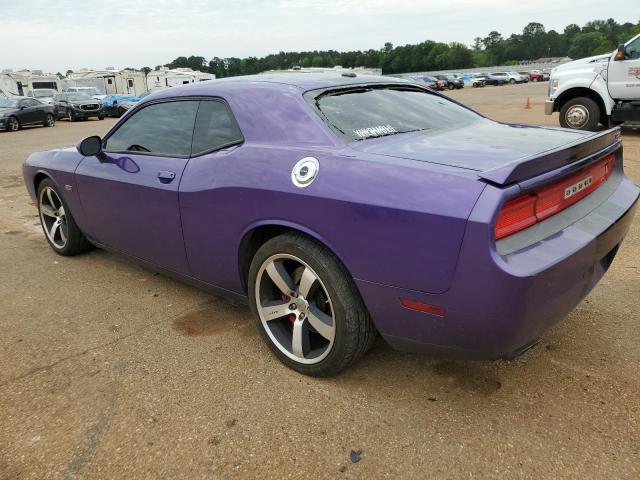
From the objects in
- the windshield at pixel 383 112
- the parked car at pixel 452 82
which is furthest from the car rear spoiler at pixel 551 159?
the parked car at pixel 452 82

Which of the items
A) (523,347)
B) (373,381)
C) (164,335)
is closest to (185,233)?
(164,335)

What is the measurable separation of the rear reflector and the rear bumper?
2 cm

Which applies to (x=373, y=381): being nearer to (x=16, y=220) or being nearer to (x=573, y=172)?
(x=573, y=172)

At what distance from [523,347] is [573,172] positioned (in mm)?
801

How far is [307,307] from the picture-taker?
2643 millimetres

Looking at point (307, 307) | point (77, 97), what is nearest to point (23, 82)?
point (77, 97)

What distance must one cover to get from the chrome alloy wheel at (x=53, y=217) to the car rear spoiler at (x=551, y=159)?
3.86m

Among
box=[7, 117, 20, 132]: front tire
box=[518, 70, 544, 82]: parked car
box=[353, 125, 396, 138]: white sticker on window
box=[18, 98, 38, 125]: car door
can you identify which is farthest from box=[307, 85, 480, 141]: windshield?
box=[518, 70, 544, 82]: parked car

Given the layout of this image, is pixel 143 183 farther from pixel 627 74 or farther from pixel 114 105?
pixel 114 105

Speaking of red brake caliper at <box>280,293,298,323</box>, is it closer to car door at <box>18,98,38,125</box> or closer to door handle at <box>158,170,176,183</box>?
door handle at <box>158,170,176,183</box>

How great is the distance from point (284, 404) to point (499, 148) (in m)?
1.55

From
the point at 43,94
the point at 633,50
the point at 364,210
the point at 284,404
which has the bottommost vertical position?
the point at 284,404

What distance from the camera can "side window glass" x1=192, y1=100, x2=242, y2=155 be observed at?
9.80ft

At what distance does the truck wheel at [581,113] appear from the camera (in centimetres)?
1017
